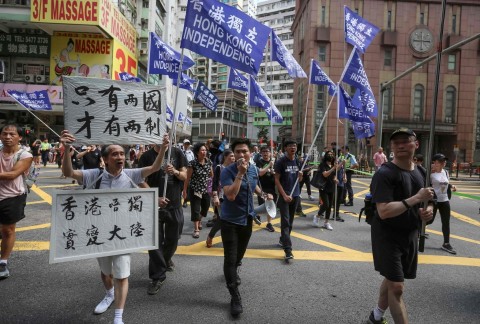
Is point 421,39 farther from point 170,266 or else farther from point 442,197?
point 170,266

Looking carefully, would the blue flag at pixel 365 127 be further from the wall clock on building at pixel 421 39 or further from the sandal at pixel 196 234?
the wall clock on building at pixel 421 39

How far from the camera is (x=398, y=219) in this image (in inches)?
116

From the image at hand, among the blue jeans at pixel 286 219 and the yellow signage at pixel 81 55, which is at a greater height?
the yellow signage at pixel 81 55

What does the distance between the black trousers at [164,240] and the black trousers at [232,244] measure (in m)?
0.75

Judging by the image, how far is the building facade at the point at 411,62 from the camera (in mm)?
36000

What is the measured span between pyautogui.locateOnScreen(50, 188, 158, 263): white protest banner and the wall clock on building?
131ft

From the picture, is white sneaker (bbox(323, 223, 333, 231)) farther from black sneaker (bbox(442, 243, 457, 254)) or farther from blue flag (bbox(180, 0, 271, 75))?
blue flag (bbox(180, 0, 271, 75))

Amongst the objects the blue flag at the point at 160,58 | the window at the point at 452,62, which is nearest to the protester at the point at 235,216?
the blue flag at the point at 160,58

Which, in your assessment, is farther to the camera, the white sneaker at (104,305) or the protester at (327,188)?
the protester at (327,188)

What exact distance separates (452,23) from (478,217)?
1393 inches

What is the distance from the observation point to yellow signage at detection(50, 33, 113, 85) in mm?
27375

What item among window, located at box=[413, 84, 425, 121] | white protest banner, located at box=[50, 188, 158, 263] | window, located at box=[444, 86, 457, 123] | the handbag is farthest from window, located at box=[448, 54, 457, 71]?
white protest banner, located at box=[50, 188, 158, 263]

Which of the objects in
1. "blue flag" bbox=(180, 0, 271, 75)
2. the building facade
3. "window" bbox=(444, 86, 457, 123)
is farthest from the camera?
"window" bbox=(444, 86, 457, 123)

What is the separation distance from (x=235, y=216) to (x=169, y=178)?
1.07 meters
